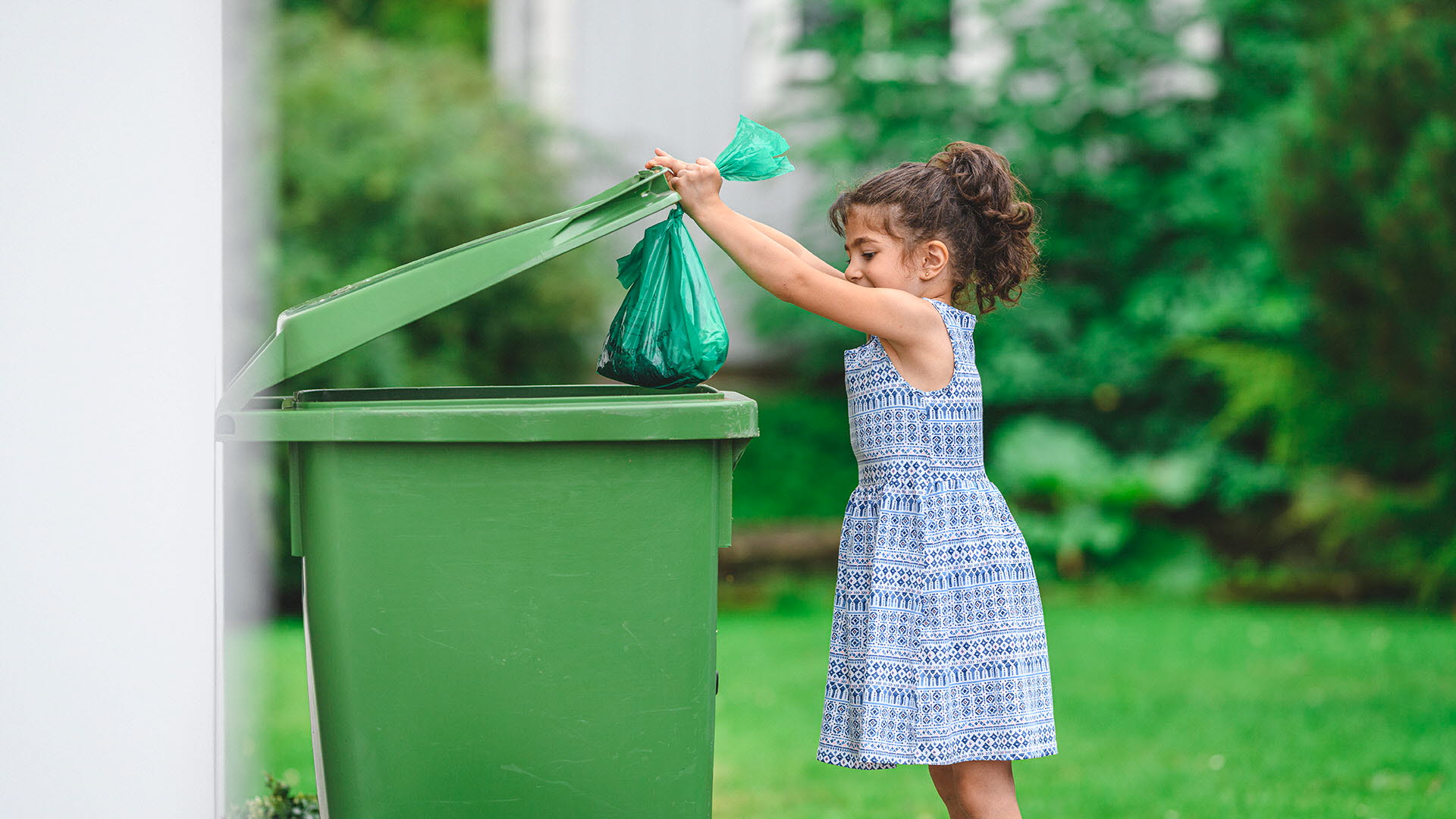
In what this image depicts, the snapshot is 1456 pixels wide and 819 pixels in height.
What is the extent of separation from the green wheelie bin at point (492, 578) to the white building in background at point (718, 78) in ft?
21.8

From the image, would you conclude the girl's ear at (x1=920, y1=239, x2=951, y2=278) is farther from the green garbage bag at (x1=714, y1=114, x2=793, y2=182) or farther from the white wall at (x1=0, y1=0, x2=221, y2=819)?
the white wall at (x1=0, y1=0, x2=221, y2=819)

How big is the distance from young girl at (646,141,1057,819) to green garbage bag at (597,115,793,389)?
0.08 m

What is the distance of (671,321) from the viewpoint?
2.40 m

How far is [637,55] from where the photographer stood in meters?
9.62

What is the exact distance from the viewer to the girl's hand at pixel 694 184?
7.66ft

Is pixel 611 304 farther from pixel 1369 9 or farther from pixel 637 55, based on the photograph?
pixel 1369 9

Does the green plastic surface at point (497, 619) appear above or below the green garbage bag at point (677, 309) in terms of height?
below

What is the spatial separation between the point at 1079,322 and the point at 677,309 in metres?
6.82

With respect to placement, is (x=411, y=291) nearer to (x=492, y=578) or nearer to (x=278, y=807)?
(x=492, y=578)

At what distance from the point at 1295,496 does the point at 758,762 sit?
4.79 m

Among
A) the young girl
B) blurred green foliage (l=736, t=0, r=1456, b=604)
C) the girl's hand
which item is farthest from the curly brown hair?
blurred green foliage (l=736, t=0, r=1456, b=604)

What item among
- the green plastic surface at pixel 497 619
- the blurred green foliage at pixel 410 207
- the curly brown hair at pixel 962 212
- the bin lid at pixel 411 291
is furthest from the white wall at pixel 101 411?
the blurred green foliage at pixel 410 207

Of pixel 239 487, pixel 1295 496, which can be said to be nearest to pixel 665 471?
pixel 239 487

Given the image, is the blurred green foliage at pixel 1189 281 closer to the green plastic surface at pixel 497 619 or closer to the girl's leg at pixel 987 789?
the girl's leg at pixel 987 789
